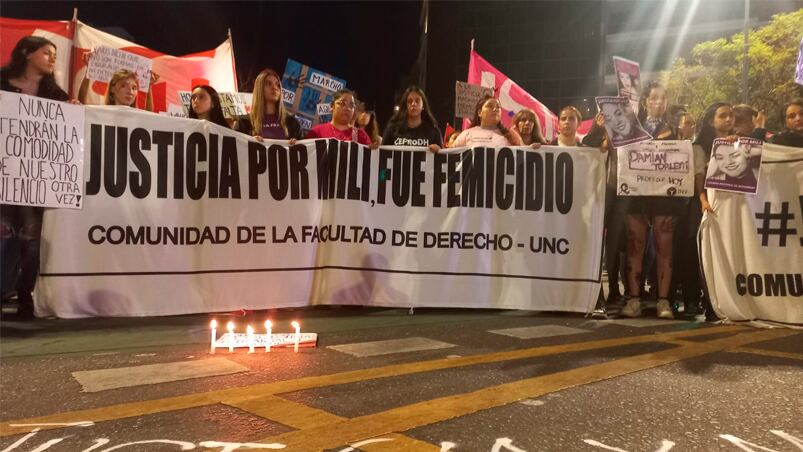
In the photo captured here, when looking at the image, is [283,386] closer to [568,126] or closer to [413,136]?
[413,136]

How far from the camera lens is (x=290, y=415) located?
2.57 metres

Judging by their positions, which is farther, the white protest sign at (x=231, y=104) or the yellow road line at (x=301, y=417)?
the white protest sign at (x=231, y=104)

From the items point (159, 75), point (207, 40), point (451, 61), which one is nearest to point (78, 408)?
point (159, 75)

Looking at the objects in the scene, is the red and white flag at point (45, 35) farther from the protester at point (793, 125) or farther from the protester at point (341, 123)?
the protester at point (793, 125)

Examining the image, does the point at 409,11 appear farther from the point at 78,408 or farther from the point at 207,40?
the point at 78,408

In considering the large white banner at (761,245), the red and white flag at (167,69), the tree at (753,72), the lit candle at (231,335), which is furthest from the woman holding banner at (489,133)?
the tree at (753,72)

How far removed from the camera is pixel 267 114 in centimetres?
603

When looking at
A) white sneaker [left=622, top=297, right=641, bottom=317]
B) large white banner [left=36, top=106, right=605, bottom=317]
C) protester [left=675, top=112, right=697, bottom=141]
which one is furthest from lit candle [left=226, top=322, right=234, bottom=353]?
protester [left=675, top=112, right=697, bottom=141]

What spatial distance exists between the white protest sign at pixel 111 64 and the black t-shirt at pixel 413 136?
4310 millimetres

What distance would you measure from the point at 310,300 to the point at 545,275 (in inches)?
85.4

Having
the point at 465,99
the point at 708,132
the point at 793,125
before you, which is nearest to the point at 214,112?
the point at 708,132

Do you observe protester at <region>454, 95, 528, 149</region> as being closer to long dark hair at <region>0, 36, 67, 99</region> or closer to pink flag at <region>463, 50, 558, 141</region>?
long dark hair at <region>0, 36, 67, 99</region>

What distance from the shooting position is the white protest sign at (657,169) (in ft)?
18.9

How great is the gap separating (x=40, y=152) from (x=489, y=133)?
3.94 metres
